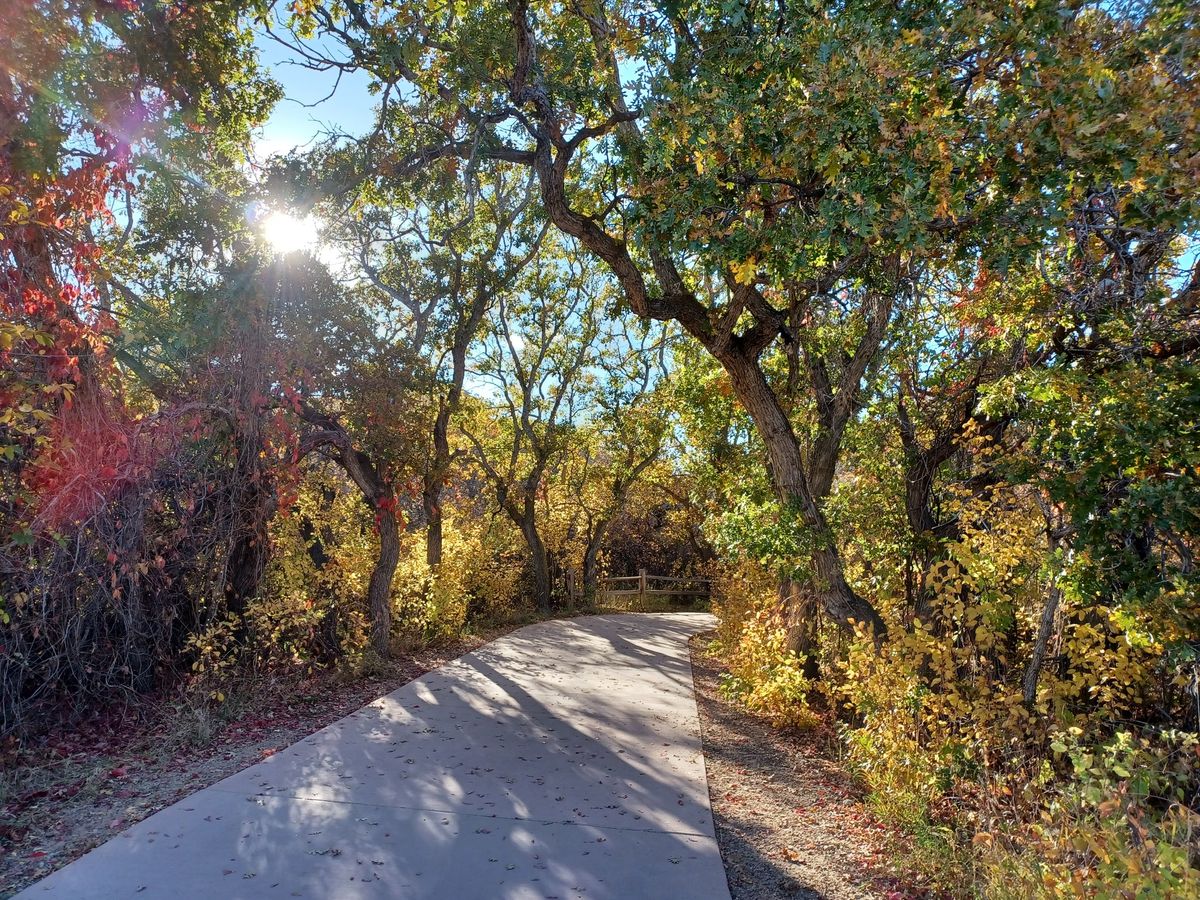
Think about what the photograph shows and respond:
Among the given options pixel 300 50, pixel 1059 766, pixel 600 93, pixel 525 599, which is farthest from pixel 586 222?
pixel 525 599

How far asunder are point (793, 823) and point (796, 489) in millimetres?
2808

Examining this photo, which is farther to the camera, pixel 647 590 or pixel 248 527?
pixel 647 590

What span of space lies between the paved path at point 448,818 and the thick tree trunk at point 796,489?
6.07ft

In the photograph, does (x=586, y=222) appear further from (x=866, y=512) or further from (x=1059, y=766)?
(x=1059, y=766)

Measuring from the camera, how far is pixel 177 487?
6770mm

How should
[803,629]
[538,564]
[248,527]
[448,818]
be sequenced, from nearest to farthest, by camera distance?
1. [448,818]
2. [248,527]
3. [803,629]
4. [538,564]

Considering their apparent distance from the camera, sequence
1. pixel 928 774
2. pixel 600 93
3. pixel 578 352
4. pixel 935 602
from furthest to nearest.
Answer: pixel 578 352, pixel 600 93, pixel 935 602, pixel 928 774

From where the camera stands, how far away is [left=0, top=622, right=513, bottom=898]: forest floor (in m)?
4.11

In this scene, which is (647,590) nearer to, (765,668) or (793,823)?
(765,668)

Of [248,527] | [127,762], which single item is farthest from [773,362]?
[127,762]

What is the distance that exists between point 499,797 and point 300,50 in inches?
282

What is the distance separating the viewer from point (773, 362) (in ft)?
30.8

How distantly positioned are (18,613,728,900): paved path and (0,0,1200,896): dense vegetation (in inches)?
54.3

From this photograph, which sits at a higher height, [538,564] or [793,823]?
[538,564]
